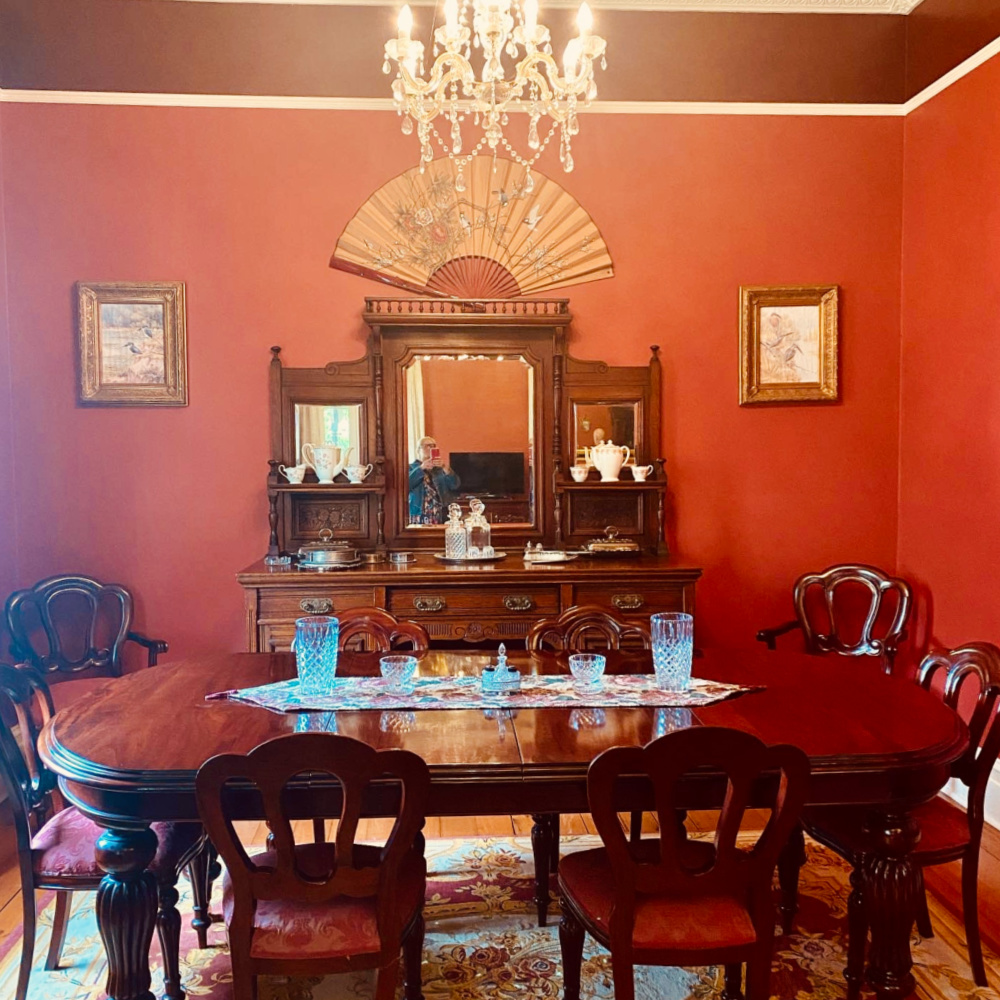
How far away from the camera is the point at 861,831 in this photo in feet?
7.07

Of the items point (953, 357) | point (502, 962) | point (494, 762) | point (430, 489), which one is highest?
point (953, 357)

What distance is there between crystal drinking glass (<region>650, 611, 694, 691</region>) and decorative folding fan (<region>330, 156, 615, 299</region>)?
2359 mm

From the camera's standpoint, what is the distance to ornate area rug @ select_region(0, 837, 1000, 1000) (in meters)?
2.33

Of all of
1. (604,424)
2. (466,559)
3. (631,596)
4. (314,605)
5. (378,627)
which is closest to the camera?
(378,627)

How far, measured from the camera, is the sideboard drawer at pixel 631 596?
3.70 metres

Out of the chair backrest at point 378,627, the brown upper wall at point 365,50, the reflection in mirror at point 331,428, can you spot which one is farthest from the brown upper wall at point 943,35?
the chair backrest at point 378,627

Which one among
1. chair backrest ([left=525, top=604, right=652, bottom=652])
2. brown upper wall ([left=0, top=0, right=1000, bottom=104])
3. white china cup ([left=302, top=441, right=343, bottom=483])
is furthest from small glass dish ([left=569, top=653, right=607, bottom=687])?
brown upper wall ([left=0, top=0, right=1000, bottom=104])

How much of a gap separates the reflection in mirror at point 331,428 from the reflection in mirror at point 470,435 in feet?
0.86

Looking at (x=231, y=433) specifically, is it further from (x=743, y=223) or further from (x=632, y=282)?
(x=743, y=223)

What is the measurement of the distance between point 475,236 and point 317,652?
2570 mm

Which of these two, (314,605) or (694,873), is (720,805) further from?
(314,605)

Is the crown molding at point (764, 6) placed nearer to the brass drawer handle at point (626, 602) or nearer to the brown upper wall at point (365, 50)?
the brown upper wall at point (365, 50)

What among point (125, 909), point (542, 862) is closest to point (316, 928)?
point (125, 909)

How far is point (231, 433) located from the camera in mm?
4125
